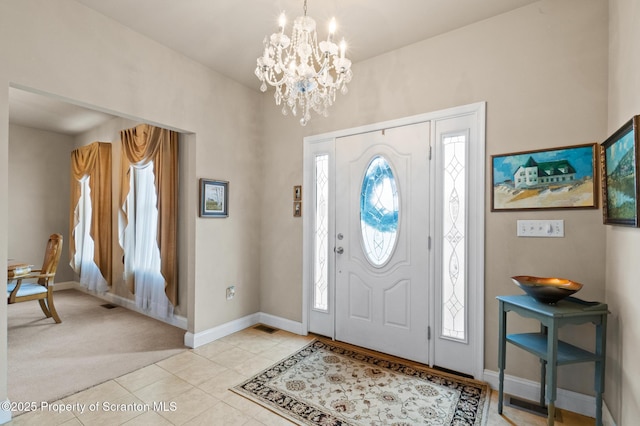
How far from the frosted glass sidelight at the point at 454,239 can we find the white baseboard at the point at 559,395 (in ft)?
1.20

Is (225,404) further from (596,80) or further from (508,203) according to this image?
(596,80)

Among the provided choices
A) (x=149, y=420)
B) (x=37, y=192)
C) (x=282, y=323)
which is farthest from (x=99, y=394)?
(x=37, y=192)

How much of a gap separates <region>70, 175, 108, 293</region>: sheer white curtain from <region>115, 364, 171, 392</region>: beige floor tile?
2916 millimetres

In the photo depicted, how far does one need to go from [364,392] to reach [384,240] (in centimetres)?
129

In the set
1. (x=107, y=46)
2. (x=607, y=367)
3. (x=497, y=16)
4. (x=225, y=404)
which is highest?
(x=497, y=16)

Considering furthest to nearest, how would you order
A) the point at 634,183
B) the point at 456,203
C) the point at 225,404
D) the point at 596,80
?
the point at 456,203 < the point at 225,404 < the point at 596,80 < the point at 634,183

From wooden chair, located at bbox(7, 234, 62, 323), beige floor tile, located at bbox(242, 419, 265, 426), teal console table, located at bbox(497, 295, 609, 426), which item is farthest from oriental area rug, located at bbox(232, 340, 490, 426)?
wooden chair, located at bbox(7, 234, 62, 323)

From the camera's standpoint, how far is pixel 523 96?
2.19 m

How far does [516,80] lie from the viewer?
2221mm

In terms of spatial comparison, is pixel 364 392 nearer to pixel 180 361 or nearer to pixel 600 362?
pixel 600 362

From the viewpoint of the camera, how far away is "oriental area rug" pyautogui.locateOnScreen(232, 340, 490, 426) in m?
1.96

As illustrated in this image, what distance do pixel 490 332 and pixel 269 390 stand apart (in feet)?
5.80

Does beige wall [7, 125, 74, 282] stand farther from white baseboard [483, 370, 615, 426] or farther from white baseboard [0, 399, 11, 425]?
white baseboard [483, 370, 615, 426]

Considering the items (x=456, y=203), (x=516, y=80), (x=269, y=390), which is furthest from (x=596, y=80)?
(x=269, y=390)
